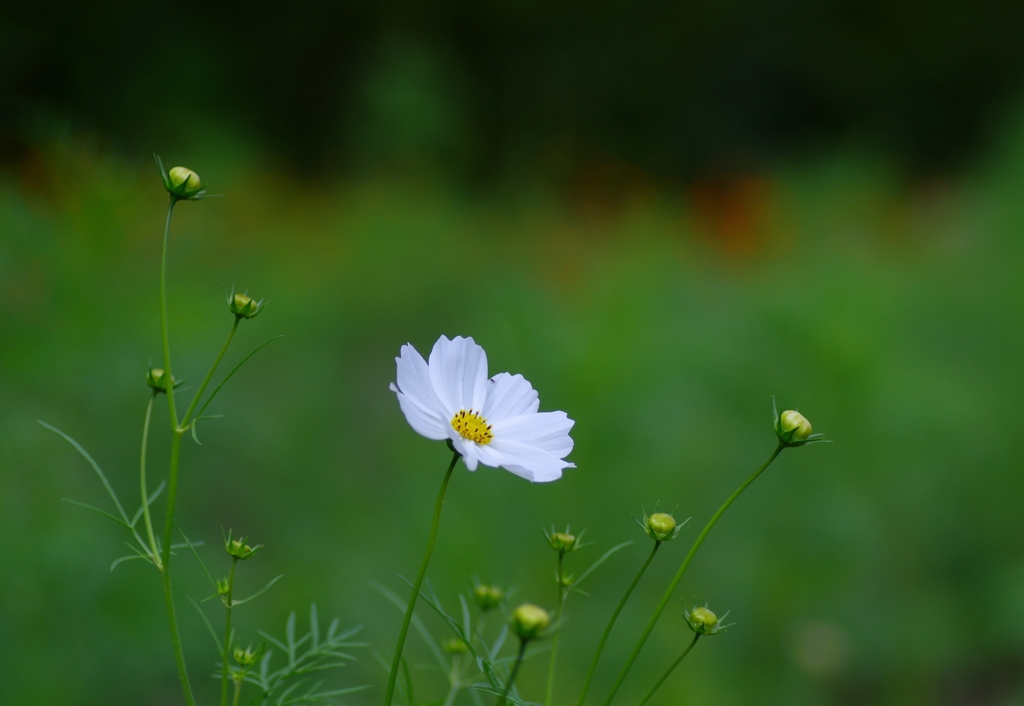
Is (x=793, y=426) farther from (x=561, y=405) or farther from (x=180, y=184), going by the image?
(x=561, y=405)

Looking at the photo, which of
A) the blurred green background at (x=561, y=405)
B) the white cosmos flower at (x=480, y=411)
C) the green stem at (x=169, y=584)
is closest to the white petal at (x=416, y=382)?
the white cosmos flower at (x=480, y=411)

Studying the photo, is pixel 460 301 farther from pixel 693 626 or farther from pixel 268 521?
pixel 693 626

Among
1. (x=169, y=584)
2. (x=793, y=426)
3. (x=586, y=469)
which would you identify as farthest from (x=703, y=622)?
(x=586, y=469)

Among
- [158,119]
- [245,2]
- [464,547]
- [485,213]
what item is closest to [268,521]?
[464,547]

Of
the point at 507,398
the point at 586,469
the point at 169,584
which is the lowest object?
the point at 586,469

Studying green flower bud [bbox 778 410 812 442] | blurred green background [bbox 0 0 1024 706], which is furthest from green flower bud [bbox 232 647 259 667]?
blurred green background [bbox 0 0 1024 706]

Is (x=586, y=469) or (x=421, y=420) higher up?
(x=421, y=420)

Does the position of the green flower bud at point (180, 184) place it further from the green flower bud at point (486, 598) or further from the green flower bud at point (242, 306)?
the green flower bud at point (486, 598)
